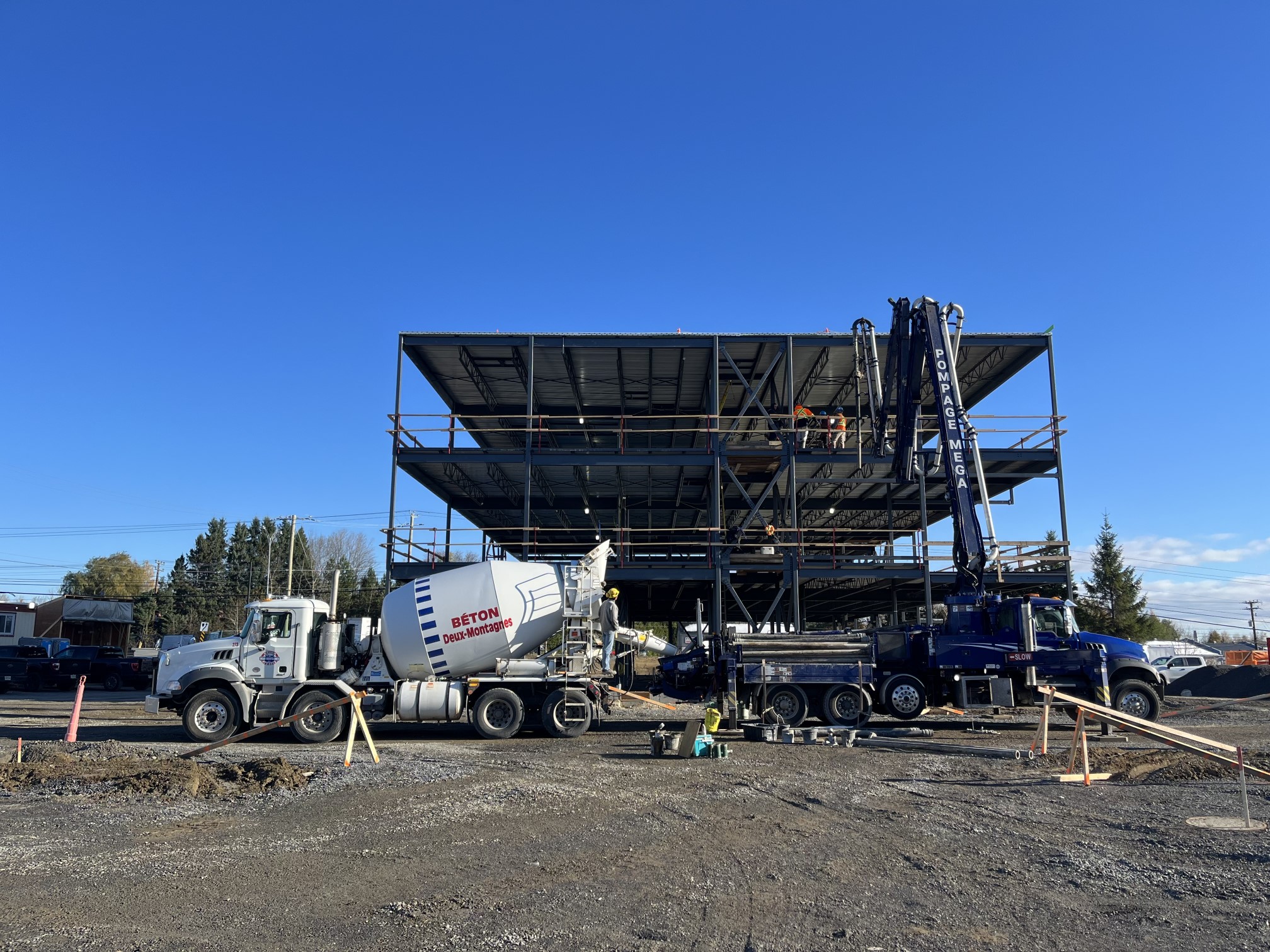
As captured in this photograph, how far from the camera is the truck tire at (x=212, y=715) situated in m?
16.3

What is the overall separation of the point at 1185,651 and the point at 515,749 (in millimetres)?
46846

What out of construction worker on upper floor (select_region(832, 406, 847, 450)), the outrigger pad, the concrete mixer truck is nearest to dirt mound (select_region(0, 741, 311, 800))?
the concrete mixer truck

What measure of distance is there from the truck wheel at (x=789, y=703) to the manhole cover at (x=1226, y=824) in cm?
928

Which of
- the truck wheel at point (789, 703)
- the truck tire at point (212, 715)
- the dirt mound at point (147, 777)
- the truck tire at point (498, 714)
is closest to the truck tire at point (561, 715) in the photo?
the truck tire at point (498, 714)

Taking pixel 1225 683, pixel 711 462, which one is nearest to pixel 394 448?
pixel 711 462

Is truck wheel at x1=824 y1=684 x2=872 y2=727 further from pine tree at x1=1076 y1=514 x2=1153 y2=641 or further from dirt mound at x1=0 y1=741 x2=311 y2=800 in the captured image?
pine tree at x1=1076 y1=514 x2=1153 y2=641

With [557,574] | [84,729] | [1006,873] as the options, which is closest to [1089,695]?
[557,574]

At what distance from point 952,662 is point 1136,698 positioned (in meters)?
3.70

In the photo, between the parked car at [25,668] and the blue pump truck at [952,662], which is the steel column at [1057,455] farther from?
the parked car at [25,668]

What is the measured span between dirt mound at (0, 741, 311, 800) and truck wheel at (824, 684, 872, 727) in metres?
10.4

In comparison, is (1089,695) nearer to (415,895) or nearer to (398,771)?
(398,771)

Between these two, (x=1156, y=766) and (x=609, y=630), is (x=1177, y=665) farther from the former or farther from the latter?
(x=609, y=630)

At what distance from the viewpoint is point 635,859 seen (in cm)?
771

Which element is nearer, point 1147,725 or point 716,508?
point 1147,725
